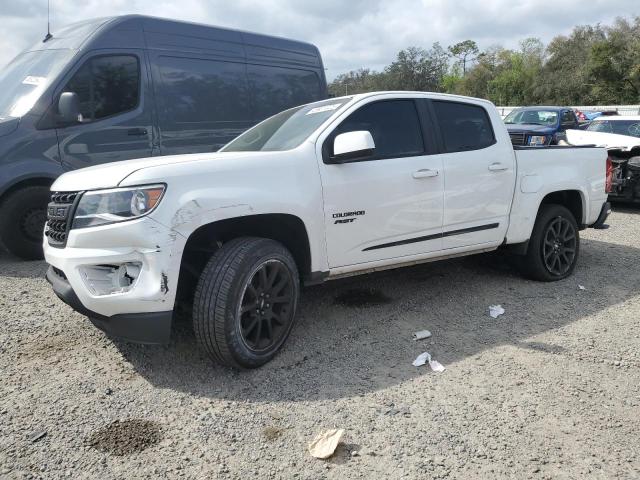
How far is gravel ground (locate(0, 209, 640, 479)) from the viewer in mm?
2514

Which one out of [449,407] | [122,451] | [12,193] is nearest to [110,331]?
[122,451]

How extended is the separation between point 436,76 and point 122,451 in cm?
7732

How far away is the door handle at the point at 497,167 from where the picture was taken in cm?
457

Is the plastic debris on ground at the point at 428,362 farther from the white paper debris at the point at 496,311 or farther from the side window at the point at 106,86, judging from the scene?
the side window at the point at 106,86

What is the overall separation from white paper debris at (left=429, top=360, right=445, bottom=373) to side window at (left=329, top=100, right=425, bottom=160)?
4.85ft

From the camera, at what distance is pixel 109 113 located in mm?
5988

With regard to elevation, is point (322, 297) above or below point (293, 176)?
below

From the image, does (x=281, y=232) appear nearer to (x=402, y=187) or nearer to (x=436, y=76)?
(x=402, y=187)

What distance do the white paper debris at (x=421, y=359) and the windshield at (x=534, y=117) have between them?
1138cm

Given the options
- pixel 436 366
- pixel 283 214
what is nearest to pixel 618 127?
pixel 436 366

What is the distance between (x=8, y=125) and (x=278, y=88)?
3.51m

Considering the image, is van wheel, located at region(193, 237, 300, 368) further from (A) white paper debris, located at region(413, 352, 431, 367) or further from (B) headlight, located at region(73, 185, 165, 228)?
(A) white paper debris, located at region(413, 352, 431, 367)

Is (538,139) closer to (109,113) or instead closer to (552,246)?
(552,246)

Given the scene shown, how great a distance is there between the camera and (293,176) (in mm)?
3479
